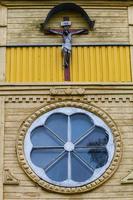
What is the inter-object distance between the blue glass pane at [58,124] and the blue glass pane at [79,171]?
0.62 metres

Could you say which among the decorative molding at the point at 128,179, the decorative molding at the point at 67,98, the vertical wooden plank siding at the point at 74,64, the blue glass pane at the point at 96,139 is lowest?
the decorative molding at the point at 128,179

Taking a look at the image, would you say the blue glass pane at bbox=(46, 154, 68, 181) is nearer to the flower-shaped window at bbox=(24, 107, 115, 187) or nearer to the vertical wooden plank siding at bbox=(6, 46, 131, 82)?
the flower-shaped window at bbox=(24, 107, 115, 187)

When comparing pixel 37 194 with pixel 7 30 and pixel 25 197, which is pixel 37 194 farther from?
pixel 7 30

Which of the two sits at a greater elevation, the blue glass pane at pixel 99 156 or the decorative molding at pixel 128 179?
the blue glass pane at pixel 99 156

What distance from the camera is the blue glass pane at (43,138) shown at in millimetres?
18359

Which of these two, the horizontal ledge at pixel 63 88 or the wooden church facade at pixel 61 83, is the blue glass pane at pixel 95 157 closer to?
the wooden church facade at pixel 61 83

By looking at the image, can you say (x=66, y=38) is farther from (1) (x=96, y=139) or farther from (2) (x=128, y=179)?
(2) (x=128, y=179)

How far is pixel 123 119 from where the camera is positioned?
61.1 feet

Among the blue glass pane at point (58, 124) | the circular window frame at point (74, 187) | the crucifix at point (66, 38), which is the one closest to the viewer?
the circular window frame at point (74, 187)

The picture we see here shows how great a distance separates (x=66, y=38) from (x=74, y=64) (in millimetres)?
717

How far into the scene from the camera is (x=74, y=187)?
17.7m

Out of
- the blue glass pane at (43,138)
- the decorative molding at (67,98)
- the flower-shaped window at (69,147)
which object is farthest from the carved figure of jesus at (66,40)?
the blue glass pane at (43,138)

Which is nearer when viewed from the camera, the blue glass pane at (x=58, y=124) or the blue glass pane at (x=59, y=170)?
the blue glass pane at (x=59, y=170)

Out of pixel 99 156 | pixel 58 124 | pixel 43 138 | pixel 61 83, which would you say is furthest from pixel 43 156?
Answer: pixel 61 83
